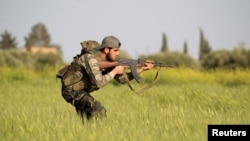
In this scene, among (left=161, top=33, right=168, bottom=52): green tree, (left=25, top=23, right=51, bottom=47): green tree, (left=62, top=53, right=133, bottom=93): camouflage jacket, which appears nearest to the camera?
(left=62, top=53, right=133, bottom=93): camouflage jacket

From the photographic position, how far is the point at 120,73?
6203mm

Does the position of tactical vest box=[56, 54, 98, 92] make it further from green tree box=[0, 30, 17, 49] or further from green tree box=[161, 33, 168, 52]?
green tree box=[0, 30, 17, 49]

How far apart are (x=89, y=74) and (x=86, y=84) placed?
251mm

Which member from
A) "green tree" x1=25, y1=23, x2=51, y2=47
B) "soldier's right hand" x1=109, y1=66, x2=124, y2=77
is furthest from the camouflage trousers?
"green tree" x1=25, y1=23, x2=51, y2=47

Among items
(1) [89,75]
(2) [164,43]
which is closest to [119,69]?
(1) [89,75]

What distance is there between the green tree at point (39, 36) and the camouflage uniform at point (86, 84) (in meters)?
74.4

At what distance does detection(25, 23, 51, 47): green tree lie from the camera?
79750 millimetres

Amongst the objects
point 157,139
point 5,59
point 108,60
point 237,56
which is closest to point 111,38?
point 108,60

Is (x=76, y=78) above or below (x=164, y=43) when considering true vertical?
above

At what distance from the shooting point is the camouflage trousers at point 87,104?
591 cm

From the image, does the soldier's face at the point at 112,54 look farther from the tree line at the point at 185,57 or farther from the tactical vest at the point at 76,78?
the tree line at the point at 185,57

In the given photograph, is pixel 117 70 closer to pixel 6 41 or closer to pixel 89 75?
pixel 89 75

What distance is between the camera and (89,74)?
5.89m

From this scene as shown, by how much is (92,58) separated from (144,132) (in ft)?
4.56
